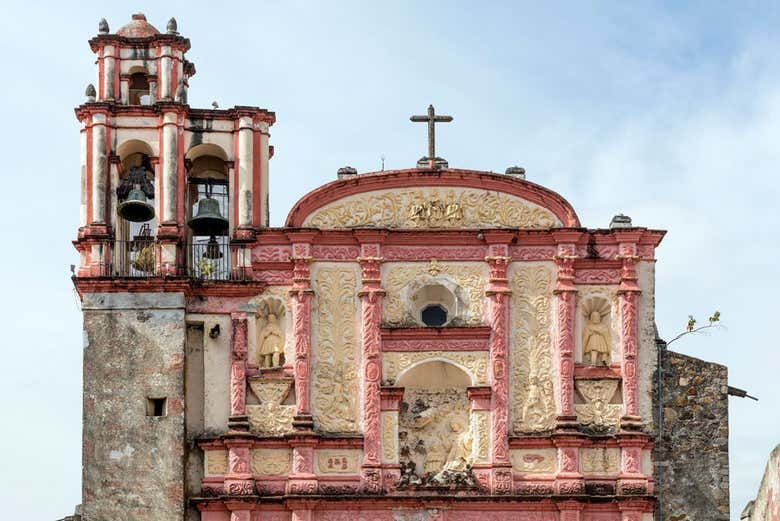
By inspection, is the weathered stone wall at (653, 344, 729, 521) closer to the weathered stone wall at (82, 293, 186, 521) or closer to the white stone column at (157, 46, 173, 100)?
the weathered stone wall at (82, 293, 186, 521)

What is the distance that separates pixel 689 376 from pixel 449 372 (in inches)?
152

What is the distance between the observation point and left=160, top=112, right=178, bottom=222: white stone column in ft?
92.3

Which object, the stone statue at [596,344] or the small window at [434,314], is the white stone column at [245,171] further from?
the stone statue at [596,344]

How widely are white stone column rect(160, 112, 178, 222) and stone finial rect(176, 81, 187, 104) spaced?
1.17ft

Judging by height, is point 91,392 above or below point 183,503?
above

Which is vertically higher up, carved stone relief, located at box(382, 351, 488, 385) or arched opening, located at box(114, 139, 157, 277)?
arched opening, located at box(114, 139, 157, 277)

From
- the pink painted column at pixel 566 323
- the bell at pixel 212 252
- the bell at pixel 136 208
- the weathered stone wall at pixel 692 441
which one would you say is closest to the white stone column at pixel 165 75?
the bell at pixel 136 208

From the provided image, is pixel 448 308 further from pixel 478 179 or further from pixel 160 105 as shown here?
pixel 160 105

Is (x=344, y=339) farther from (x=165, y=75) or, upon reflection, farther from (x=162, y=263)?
(x=165, y=75)

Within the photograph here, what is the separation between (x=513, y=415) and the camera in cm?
2778

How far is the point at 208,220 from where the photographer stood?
28.2 m

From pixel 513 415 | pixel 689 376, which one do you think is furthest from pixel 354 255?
pixel 689 376

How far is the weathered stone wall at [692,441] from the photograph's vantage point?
2766 cm

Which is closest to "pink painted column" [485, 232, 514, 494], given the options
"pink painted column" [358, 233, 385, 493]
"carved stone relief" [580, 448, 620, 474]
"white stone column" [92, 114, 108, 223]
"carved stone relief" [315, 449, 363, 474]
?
"carved stone relief" [580, 448, 620, 474]
